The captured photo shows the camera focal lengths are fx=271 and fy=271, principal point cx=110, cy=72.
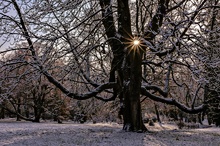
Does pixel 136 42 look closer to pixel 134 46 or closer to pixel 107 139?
pixel 134 46

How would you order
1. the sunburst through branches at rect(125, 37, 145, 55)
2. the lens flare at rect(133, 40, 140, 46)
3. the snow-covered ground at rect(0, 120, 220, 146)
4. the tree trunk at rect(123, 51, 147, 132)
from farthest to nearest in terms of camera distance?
the tree trunk at rect(123, 51, 147, 132) → the sunburst through branches at rect(125, 37, 145, 55) → the lens flare at rect(133, 40, 140, 46) → the snow-covered ground at rect(0, 120, 220, 146)

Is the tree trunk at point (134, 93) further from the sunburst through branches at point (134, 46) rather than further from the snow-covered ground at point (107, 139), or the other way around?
the snow-covered ground at point (107, 139)

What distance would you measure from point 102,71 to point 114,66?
340 cm

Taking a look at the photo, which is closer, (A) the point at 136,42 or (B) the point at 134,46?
(A) the point at 136,42

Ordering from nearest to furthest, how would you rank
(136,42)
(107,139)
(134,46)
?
(107,139)
(136,42)
(134,46)

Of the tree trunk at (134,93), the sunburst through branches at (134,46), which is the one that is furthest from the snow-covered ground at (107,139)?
the sunburst through branches at (134,46)

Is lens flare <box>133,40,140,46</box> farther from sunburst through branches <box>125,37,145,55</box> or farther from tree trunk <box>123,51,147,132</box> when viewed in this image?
tree trunk <box>123,51,147,132</box>

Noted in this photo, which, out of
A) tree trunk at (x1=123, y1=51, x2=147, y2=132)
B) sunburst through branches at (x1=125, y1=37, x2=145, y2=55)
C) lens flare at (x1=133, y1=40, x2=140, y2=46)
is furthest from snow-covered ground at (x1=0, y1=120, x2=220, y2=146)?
lens flare at (x1=133, y1=40, x2=140, y2=46)

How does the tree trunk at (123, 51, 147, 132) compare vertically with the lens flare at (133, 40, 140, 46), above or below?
below

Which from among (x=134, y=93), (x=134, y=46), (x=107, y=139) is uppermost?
(x=134, y=46)

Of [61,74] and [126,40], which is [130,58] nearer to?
[126,40]

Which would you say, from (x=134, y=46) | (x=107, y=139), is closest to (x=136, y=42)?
(x=134, y=46)

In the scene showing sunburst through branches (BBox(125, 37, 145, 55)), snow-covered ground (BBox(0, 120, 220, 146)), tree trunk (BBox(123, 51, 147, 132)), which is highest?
sunburst through branches (BBox(125, 37, 145, 55))

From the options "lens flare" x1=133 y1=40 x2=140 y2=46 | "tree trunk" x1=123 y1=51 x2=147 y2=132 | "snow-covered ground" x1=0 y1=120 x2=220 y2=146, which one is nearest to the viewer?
"snow-covered ground" x1=0 y1=120 x2=220 y2=146
